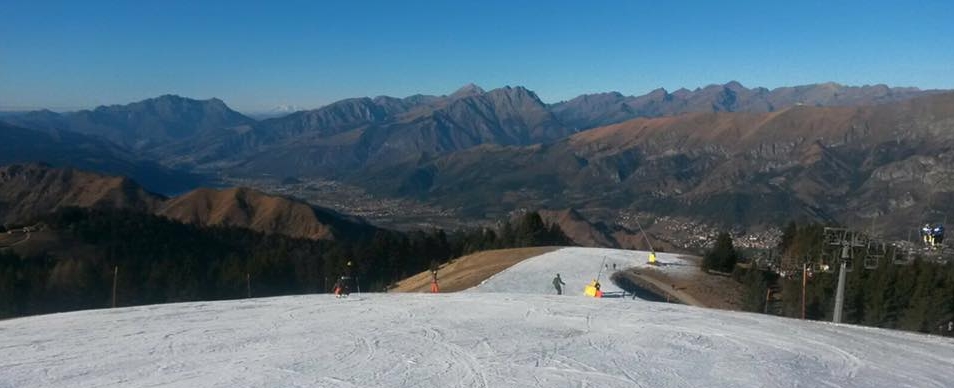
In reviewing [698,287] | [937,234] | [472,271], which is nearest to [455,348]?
[937,234]

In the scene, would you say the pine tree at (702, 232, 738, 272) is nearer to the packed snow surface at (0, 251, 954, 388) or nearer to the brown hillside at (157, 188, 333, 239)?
the packed snow surface at (0, 251, 954, 388)

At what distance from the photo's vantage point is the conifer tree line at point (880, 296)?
44812 millimetres

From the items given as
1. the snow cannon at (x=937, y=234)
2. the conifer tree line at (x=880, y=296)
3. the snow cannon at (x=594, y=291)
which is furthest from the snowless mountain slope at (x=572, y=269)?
the snow cannon at (x=937, y=234)

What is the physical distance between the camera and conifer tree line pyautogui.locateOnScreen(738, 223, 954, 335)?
44.8 metres

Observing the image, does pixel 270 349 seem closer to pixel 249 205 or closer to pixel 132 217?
pixel 132 217

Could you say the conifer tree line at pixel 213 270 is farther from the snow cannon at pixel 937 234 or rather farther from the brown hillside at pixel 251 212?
the brown hillside at pixel 251 212

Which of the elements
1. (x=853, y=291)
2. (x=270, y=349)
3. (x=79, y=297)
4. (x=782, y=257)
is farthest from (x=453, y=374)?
(x=79, y=297)

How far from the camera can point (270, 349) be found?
21719 mm

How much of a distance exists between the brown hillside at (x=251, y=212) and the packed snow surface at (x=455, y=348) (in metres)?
134

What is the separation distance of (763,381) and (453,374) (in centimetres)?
796

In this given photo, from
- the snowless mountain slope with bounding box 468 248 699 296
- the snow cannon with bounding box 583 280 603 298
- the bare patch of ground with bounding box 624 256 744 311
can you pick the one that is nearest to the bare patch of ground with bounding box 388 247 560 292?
the snowless mountain slope with bounding box 468 248 699 296

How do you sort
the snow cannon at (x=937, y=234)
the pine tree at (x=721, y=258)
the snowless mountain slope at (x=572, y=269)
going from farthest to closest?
the pine tree at (x=721, y=258) → the snowless mountain slope at (x=572, y=269) → the snow cannon at (x=937, y=234)

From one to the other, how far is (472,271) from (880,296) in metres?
26.0

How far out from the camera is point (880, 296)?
150 ft
